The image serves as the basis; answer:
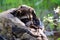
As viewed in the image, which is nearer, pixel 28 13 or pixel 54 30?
pixel 28 13

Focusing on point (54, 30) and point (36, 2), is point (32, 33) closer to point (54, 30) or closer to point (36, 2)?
point (54, 30)

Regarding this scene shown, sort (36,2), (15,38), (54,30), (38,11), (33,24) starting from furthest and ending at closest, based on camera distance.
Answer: (38,11) < (36,2) < (54,30) < (33,24) < (15,38)

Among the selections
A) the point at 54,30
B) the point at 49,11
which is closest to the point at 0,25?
the point at 54,30

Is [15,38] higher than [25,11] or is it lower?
lower

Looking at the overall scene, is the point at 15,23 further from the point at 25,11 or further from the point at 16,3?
the point at 16,3

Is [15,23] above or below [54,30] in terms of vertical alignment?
above

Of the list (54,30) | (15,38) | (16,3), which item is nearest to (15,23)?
(15,38)

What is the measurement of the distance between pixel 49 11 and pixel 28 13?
5.92 feet

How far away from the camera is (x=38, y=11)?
3.30 m

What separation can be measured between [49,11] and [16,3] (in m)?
0.56

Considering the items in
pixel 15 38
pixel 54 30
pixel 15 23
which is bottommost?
pixel 54 30

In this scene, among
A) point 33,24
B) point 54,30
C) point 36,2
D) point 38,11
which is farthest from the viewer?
point 38,11

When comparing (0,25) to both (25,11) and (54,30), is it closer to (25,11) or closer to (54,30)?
(25,11)

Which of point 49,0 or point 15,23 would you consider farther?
point 49,0
